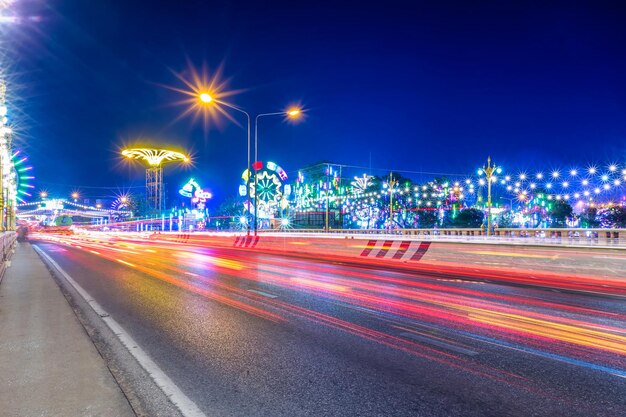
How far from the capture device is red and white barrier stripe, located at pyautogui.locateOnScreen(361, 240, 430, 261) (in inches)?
733

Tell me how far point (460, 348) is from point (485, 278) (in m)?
8.18

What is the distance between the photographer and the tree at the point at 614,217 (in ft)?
174

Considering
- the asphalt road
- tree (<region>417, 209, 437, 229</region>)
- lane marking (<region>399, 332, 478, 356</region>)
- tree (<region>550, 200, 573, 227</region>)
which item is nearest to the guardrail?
the asphalt road

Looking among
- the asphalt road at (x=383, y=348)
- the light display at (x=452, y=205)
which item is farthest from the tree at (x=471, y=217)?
the asphalt road at (x=383, y=348)

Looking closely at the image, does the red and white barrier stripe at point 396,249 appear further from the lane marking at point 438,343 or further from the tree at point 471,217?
the tree at point 471,217

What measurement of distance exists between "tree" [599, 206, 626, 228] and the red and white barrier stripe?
49.5 meters

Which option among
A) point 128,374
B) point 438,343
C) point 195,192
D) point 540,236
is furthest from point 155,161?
point 438,343

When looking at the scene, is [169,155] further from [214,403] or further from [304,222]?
[214,403]

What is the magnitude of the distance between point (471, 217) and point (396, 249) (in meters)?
46.7

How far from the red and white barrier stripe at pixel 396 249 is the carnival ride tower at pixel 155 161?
287 feet

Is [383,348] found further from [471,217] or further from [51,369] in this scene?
[471,217]

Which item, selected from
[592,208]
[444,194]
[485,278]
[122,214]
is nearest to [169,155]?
[122,214]

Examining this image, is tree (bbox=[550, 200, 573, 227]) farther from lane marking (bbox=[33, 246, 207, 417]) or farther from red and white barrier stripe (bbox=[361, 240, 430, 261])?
lane marking (bbox=[33, 246, 207, 417])

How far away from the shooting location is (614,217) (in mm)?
53969
